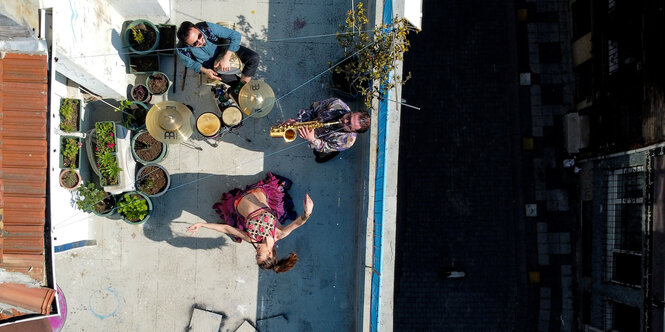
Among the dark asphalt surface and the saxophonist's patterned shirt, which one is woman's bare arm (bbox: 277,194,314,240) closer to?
the saxophonist's patterned shirt

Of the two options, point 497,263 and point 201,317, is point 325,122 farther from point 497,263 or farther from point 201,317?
point 497,263

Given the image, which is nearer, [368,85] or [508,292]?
[368,85]

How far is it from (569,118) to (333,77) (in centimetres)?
760

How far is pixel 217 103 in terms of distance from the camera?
6.77 m

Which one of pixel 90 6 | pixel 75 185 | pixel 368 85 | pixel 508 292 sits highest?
pixel 90 6

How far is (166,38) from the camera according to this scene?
6.96m

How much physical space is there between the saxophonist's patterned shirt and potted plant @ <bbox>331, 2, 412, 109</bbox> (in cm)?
41

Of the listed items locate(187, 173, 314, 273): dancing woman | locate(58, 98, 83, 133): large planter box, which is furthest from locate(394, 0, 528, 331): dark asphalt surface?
locate(58, 98, 83, 133): large planter box

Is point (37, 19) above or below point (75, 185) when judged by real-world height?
above

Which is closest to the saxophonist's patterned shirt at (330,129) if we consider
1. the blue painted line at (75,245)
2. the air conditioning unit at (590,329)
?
the blue painted line at (75,245)

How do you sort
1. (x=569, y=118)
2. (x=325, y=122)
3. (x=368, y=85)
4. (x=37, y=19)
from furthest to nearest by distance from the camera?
(x=569, y=118)
(x=368, y=85)
(x=325, y=122)
(x=37, y=19)

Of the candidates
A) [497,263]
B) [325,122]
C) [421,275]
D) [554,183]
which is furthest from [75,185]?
[554,183]

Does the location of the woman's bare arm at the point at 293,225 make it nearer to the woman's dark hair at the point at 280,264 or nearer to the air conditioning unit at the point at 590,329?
the woman's dark hair at the point at 280,264

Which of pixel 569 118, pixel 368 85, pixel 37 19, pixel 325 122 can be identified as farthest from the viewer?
pixel 569 118
